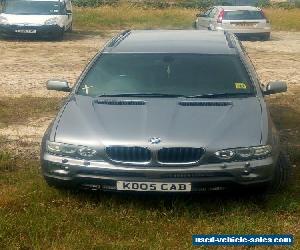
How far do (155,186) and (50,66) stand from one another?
33.6 ft

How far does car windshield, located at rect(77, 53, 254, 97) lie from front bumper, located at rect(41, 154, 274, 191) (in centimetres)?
119

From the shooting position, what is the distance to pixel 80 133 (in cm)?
495

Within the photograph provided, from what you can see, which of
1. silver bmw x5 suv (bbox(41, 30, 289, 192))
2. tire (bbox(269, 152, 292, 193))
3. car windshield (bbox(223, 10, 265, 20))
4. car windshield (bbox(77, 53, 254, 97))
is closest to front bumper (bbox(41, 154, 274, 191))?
silver bmw x5 suv (bbox(41, 30, 289, 192))

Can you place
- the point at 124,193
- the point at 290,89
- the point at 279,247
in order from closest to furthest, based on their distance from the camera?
the point at 279,247 → the point at 124,193 → the point at 290,89

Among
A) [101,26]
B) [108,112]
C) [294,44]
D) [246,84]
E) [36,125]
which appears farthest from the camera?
[101,26]

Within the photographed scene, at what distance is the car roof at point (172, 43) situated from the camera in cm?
636

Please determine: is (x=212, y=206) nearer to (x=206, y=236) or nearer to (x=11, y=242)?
(x=206, y=236)

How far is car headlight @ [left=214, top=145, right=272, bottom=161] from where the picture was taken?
471 centimetres

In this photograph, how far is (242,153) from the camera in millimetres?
4750

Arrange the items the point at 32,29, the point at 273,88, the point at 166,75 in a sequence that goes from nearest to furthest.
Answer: the point at 166,75 < the point at 273,88 < the point at 32,29

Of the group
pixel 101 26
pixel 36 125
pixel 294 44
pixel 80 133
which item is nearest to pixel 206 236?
pixel 80 133

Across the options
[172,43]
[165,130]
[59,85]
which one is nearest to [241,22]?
[172,43]

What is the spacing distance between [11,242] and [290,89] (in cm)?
799

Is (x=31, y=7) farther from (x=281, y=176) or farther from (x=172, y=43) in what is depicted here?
(x=281, y=176)
